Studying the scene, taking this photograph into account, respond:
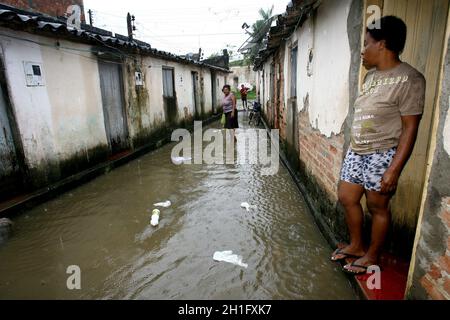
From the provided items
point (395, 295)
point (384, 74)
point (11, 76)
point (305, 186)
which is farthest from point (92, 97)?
point (395, 295)

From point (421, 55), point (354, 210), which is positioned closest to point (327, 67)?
point (421, 55)

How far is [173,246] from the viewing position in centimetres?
344

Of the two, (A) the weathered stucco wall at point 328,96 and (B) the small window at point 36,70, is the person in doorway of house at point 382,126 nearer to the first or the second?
(A) the weathered stucco wall at point 328,96

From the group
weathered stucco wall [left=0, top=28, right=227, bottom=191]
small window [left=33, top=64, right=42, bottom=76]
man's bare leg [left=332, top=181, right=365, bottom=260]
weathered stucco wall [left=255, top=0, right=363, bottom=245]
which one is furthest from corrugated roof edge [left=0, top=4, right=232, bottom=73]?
man's bare leg [left=332, top=181, right=365, bottom=260]

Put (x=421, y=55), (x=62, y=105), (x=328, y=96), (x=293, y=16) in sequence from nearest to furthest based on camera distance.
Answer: (x=421, y=55), (x=328, y=96), (x=293, y=16), (x=62, y=105)

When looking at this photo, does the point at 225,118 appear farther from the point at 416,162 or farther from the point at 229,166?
the point at 416,162

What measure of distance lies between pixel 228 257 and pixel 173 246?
0.71 metres

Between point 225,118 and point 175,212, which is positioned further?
point 225,118

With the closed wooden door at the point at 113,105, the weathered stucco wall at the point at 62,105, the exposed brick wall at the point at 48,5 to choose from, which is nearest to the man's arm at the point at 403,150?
the weathered stucco wall at the point at 62,105

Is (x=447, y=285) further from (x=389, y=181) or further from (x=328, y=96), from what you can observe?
(x=328, y=96)

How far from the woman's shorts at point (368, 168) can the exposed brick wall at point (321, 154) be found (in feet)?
2.33

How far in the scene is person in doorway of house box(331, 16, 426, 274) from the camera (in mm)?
2016

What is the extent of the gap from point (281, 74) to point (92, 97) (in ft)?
16.1

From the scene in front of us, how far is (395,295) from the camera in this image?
2.26 metres
